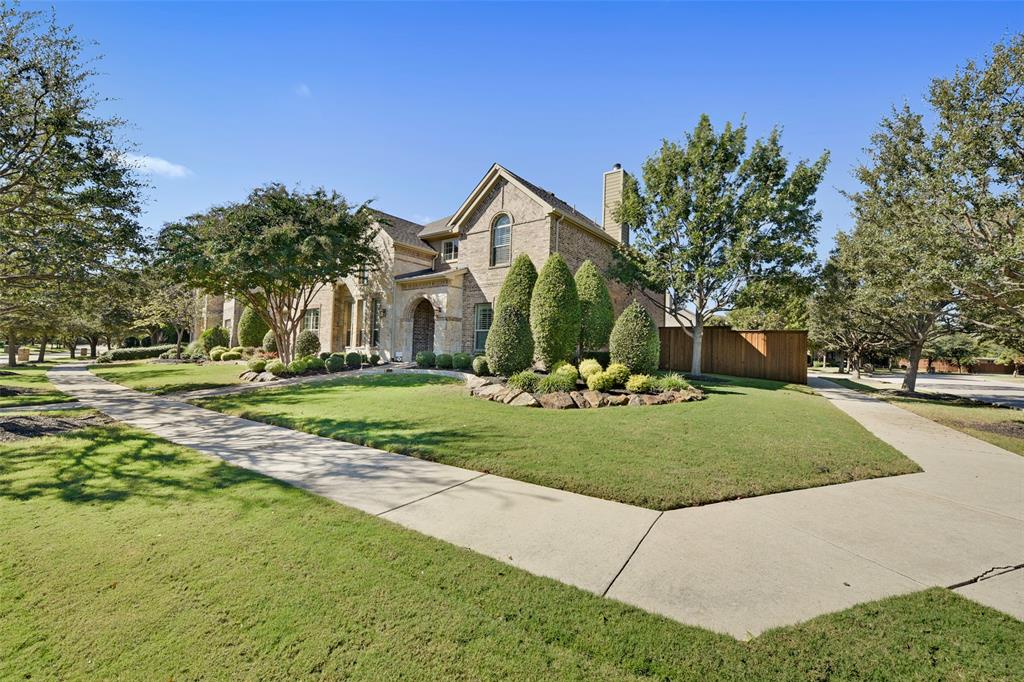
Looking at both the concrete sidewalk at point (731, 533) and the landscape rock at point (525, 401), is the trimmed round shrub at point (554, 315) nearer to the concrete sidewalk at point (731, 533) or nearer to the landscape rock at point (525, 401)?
the landscape rock at point (525, 401)

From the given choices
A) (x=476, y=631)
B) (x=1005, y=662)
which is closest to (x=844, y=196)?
(x=1005, y=662)

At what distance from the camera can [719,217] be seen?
17.8 meters

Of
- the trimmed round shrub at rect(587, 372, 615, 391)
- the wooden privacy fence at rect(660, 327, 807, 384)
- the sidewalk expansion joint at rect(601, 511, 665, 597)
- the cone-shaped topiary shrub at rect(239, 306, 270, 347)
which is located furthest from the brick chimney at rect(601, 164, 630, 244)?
the cone-shaped topiary shrub at rect(239, 306, 270, 347)

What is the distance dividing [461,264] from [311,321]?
12.2m

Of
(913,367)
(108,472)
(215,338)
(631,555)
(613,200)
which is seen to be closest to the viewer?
(631,555)

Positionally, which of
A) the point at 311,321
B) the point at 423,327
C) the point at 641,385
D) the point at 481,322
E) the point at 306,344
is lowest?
the point at 641,385

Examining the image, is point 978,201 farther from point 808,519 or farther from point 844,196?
point 808,519

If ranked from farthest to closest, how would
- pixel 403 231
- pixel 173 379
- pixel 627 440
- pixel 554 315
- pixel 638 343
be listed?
pixel 403 231 < pixel 173 379 < pixel 554 315 < pixel 638 343 < pixel 627 440

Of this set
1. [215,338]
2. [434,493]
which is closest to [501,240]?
[434,493]

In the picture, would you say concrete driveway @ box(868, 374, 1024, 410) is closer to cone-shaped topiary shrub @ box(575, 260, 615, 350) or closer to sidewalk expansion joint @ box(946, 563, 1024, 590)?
cone-shaped topiary shrub @ box(575, 260, 615, 350)

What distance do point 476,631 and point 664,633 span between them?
3.70 ft

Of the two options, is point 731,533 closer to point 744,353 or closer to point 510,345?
point 510,345

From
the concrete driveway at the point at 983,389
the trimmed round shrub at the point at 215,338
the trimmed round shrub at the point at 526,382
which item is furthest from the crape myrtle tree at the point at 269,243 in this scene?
the concrete driveway at the point at 983,389

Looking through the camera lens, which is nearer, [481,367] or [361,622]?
[361,622]
